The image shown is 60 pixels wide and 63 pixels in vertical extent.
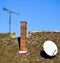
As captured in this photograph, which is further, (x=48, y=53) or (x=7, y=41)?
(x=7, y=41)

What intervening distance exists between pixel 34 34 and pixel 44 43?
11.1 ft

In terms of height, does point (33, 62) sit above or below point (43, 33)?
below

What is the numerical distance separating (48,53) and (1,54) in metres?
4.59

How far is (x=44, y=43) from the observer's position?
97.6 ft

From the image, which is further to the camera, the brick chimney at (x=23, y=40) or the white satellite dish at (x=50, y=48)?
the brick chimney at (x=23, y=40)

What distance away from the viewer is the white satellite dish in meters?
29.5

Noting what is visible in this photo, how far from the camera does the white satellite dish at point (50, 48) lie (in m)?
29.5

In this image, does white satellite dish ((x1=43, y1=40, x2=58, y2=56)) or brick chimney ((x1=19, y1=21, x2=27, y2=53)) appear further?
brick chimney ((x1=19, y1=21, x2=27, y2=53))

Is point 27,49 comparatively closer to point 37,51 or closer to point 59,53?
point 37,51

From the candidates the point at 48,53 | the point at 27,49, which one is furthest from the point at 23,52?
the point at 48,53

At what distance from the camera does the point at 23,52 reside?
1210 inches

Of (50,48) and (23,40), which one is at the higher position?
(23,40)

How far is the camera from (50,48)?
97.6ft

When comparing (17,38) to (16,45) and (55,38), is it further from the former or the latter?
(55,38)
